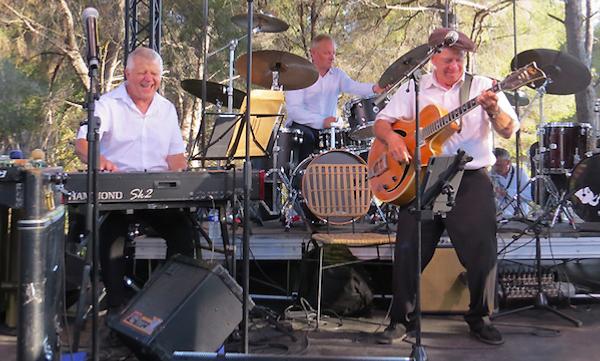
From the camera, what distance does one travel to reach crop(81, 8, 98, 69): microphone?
111 inches

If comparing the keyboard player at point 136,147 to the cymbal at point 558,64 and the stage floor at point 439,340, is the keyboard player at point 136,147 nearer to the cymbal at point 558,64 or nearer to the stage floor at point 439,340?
the stage floor at point 439,340

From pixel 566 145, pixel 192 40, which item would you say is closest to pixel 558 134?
pixel 566 145

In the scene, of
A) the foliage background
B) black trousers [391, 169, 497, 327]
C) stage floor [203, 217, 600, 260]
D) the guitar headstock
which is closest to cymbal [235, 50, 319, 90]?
stage floor [203, 217, 600, 260]

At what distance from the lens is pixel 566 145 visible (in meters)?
6.49

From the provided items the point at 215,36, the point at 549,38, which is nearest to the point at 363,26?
the point at 215,36

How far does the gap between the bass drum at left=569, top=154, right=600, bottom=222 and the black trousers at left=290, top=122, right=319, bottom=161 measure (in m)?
2.49

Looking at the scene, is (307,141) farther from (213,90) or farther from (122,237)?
(122,237)

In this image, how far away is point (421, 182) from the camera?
3.61 metres

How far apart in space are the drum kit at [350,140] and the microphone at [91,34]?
246 centimetres

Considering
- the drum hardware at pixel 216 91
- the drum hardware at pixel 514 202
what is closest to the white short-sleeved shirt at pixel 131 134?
the drum hardware at pixel 216 91

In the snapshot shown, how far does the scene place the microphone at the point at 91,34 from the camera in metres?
2.81

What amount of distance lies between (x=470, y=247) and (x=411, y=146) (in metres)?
0.72

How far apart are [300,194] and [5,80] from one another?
13.2 m

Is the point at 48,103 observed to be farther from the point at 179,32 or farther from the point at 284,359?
the point at 284,359
